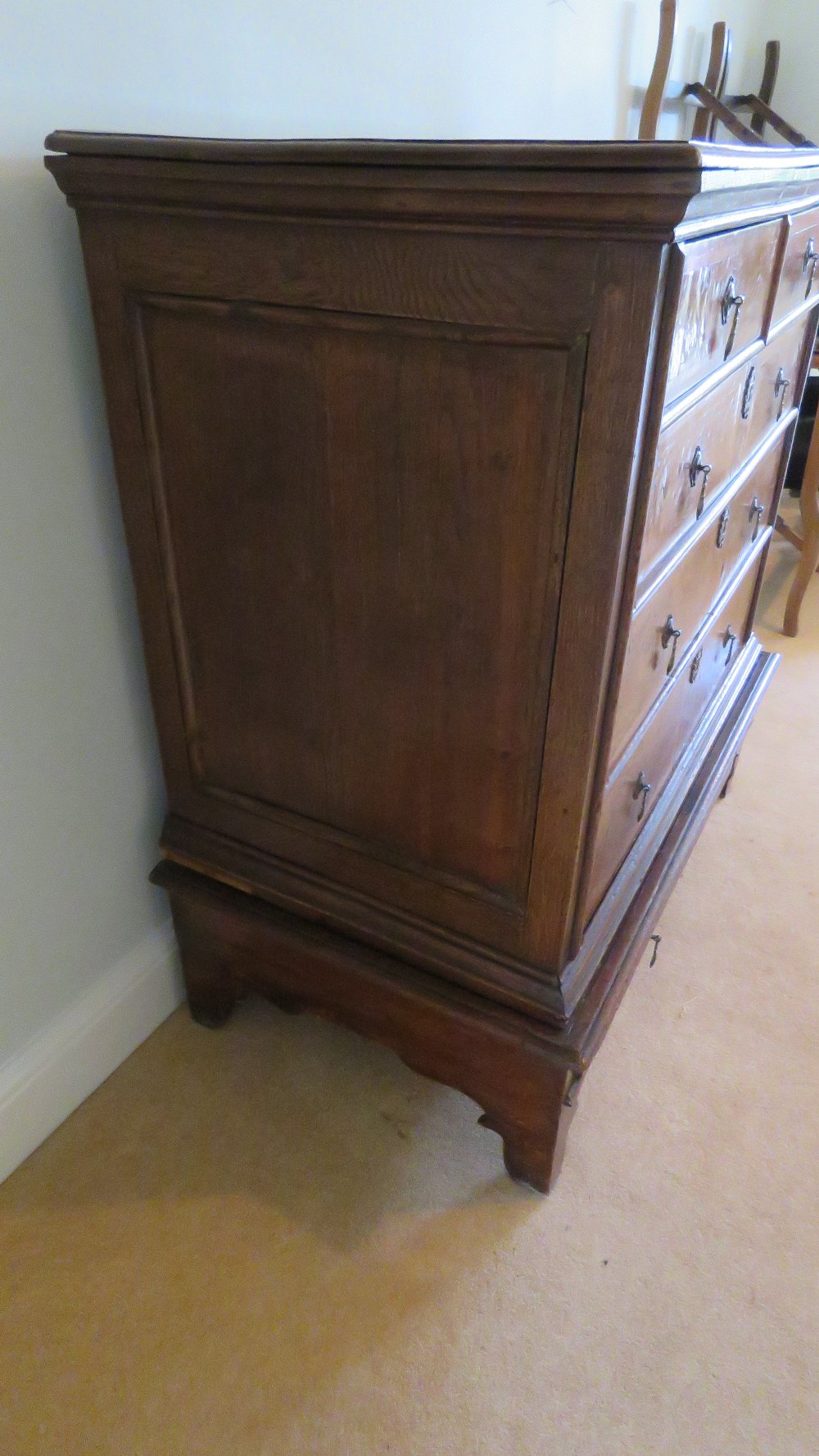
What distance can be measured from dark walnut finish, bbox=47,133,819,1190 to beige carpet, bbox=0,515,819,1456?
0.14 m

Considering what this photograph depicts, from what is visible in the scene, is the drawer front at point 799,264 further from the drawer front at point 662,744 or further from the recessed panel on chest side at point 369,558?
the recessed panel on chest side at point 369,558

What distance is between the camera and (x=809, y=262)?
4.47 ft

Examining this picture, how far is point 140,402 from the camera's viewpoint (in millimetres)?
972

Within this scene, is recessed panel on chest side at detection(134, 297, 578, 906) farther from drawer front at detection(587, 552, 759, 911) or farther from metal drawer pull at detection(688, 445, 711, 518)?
metal drawer pull at detection(688, 445, 711, 518)

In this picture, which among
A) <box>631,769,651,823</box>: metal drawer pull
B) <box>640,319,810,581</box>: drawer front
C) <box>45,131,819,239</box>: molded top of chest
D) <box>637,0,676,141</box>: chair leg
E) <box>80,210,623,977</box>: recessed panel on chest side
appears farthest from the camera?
<box>637,0,676,141</box>: chair leg

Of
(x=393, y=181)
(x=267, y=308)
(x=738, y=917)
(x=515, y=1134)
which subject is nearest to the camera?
(x=393, y=181)

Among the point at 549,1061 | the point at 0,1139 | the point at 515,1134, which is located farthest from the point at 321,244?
the point at 0,1139

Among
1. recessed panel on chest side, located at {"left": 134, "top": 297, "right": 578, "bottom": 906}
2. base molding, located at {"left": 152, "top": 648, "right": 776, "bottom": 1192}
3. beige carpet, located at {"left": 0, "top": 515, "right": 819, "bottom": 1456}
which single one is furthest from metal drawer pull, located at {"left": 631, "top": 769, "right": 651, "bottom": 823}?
beige carpet, located at {"left": 0, "top": 515, "right": 819, "bottom": 1456}

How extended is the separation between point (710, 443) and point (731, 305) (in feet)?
0.51

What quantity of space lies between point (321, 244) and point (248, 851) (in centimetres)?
72

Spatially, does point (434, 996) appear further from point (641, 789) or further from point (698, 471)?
point (698, 471)

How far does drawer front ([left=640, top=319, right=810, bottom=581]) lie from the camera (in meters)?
0.87

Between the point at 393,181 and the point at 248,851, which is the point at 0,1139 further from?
the point at 393,181

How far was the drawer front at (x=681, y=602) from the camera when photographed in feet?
3.13
